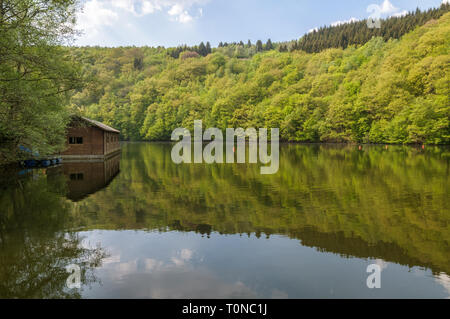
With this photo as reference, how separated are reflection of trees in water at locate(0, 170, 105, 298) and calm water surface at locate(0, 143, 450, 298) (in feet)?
0.08

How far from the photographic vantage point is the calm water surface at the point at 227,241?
19.6ft

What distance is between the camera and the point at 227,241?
8.55 meters

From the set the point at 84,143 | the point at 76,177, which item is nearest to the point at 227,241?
the point at 76,177

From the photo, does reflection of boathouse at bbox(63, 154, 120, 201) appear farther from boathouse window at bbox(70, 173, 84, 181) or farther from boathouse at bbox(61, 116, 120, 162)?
boathouse at bbox(61, 116, 120, 162)

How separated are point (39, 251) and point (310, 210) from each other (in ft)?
26.7

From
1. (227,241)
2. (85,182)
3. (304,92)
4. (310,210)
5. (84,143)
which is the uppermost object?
(304,92)

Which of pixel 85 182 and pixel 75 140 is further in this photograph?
pixel 75 140

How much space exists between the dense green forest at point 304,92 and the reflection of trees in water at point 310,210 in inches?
516

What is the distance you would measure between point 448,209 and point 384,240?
4.72 metres

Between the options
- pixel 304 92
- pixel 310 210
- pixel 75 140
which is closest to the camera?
pixel 310 210

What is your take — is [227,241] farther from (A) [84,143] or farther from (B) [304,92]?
(B) [304,92]

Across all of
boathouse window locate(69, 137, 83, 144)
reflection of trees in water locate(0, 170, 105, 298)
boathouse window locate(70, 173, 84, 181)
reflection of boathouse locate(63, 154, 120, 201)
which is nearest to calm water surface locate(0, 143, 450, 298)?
reflection of trees in water locate(0, 170, 105, 298)

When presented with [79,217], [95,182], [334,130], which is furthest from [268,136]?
[79,217]
